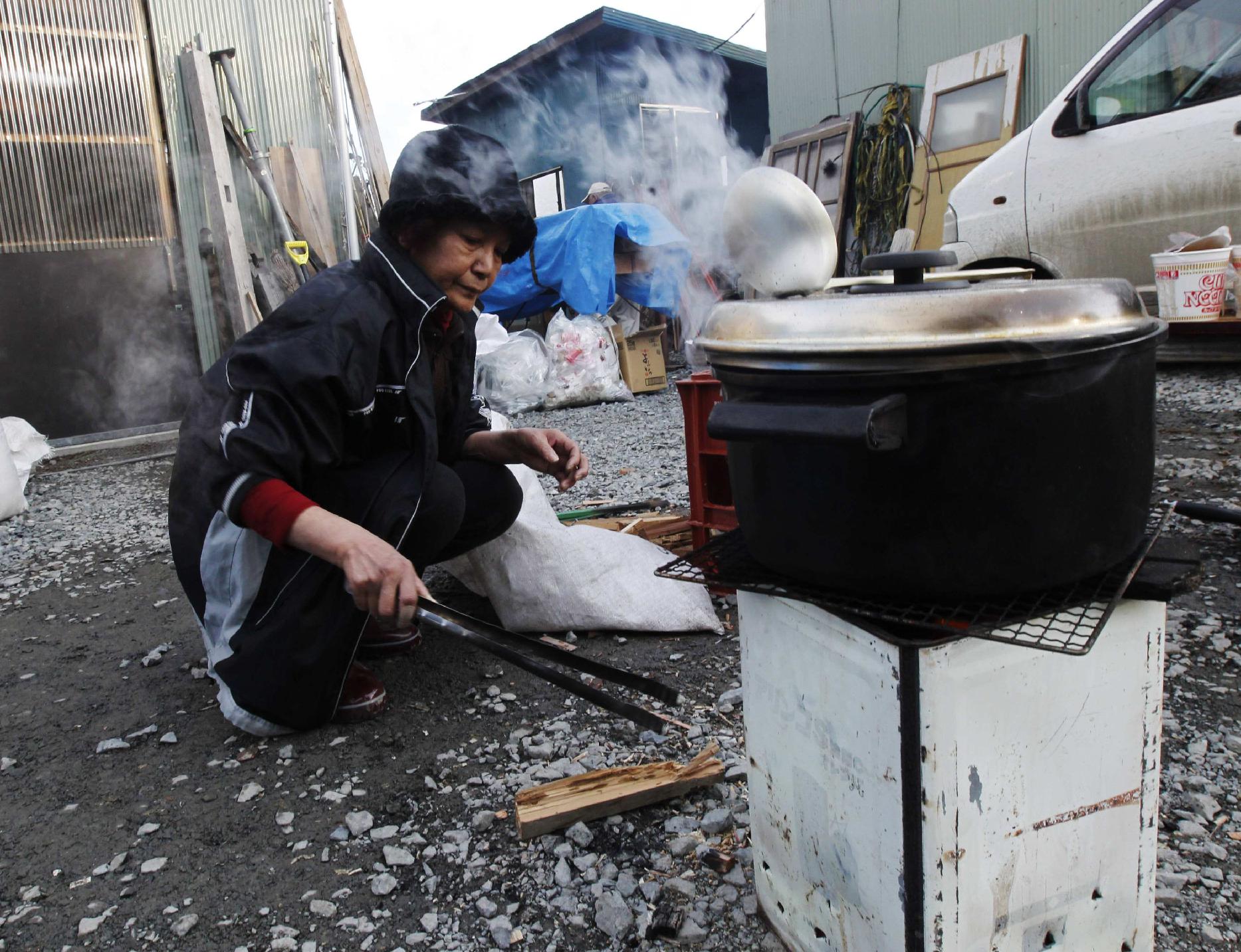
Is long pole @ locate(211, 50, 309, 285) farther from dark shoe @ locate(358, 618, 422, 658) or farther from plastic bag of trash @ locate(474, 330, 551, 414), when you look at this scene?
dark shoe @ locate(358, 618, 422, 658)

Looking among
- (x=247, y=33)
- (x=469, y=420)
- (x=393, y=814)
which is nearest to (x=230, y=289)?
(x=247, y=33)

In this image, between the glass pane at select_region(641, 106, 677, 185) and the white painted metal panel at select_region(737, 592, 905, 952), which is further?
the glass pane at select_region(641, 106, 677, 185)

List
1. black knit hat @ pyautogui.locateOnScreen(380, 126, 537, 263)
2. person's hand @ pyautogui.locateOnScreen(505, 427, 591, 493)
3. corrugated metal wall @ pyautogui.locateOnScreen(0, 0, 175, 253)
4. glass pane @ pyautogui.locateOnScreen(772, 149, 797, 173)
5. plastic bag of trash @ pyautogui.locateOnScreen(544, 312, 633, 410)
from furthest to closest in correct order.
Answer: glass pane @ pyautogui.locateOnScreen(772, 149, 797, 173) < plastic bag of trash @ pyautogui.locateOnScreen(544, 312, 633, 410) < corrugated metal wall @ pyautogui.locateOnScreen(0, 0, 175, 253) < person's hand @ pyautogui.locateOnScreen(505, 427, 591, 493) < black knit hat @ pyautogui.locateOnScreen(380, 126, 537, 263)

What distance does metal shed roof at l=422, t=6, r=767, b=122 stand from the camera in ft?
22.1

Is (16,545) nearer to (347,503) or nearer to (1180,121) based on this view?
(347,503)

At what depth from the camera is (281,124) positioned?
7.50m

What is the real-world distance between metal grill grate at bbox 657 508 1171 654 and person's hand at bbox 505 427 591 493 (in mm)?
1175

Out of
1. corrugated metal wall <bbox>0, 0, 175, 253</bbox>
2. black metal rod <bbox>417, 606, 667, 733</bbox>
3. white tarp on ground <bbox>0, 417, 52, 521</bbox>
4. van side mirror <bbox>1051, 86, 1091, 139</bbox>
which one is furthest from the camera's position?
corrugated metal wall <bbox>0, 0, 175, 253</bbox>

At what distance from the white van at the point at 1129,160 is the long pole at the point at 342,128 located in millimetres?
5058

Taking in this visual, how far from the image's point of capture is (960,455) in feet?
3.24

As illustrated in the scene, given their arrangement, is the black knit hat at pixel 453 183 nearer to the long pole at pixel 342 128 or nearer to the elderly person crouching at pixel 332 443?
the elderly person crouching at pixel 332 443

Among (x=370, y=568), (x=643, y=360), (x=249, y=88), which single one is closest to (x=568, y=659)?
(x=370, y=568)

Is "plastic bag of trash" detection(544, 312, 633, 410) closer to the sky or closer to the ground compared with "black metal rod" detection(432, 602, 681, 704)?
closer to the sky

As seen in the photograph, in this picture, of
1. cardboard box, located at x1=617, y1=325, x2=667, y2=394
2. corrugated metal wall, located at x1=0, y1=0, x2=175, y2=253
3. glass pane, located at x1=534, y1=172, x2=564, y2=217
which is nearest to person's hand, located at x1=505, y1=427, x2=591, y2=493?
cardboard box, located at x1=617, y1=325, x2=667, y2=394
